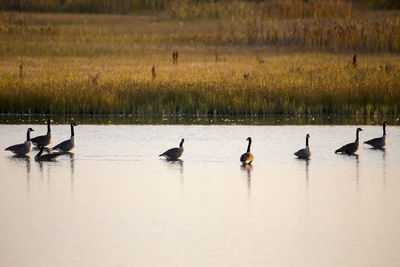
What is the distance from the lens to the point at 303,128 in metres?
21.9

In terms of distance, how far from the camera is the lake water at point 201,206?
9203mm

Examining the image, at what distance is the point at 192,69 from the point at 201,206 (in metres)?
22.0

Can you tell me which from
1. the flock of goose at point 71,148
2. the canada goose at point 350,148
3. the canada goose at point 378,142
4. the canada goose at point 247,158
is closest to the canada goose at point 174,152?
the flock of goose at point 71,148

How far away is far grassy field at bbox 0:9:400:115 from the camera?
25.0 meters

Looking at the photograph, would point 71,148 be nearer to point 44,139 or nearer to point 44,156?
point 44,139

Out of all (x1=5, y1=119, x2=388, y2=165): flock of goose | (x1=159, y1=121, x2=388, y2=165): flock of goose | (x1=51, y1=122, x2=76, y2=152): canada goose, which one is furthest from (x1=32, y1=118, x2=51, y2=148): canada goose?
(x1=159, y1=121, x2=388, y2=165): flock of goose

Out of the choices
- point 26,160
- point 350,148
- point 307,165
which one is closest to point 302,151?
Answer: point 307,165

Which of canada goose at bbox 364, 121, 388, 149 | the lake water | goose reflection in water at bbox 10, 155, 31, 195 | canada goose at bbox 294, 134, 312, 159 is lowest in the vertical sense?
the lake water

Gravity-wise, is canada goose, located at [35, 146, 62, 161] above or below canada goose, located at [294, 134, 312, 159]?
below

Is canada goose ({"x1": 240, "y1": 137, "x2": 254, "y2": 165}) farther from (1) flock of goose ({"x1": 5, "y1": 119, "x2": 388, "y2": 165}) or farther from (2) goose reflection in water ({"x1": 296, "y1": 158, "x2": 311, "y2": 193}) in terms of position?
(2) goose reflection in water ({"x1": 296, "y1": 158, "x2": 311, "y2": 193})

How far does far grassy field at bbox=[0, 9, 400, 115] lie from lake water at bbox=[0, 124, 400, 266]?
604cm

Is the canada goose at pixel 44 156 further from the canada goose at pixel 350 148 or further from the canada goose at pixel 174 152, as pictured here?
the canada goose at pixel 350 148

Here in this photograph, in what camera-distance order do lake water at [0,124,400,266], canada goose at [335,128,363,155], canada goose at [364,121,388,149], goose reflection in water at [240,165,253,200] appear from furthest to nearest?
1. canada goose at [364,121,388,149]
2. canada goose at [335,128,363,155]
3. goose reflection in water at [240,165,253,200]
4. lake water at [0,124,400,266]

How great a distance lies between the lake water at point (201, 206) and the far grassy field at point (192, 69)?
604 centimetres
